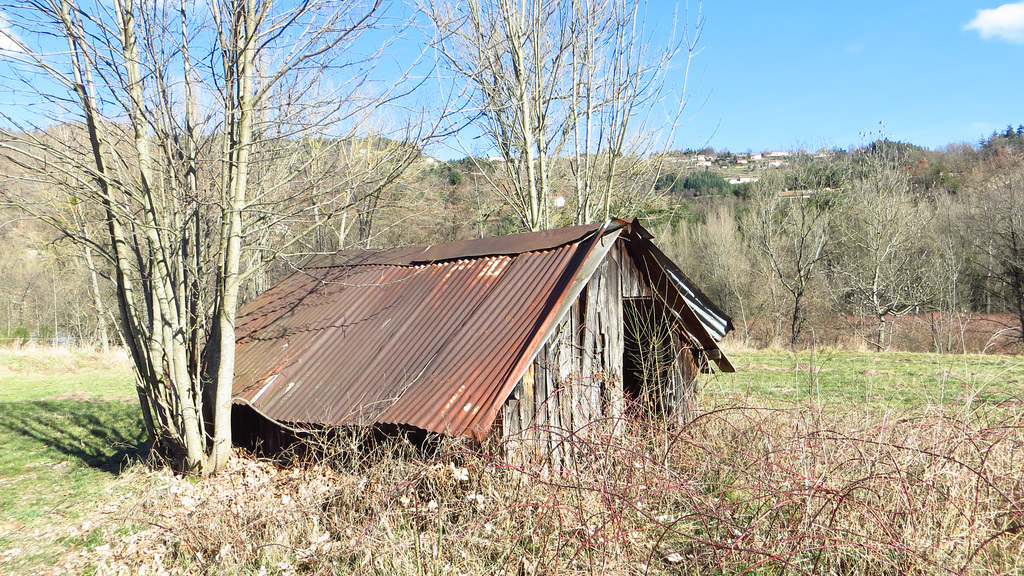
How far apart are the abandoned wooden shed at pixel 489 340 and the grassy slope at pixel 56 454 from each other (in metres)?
1.99

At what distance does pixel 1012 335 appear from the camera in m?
22.2

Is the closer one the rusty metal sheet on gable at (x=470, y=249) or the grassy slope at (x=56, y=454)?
the grassy slope at (x=56, y=454)

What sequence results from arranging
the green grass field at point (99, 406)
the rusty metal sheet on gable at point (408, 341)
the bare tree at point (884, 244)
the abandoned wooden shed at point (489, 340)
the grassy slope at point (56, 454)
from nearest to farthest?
the rusty metal sheet on gable at point (408, 341)
the abandoned wooden shed at point (489, 340)
the green grass field at point (99, 406)
the grassy slope at point (56, 454)
the bare tree at point (884, 244)

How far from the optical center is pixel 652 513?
4.40m

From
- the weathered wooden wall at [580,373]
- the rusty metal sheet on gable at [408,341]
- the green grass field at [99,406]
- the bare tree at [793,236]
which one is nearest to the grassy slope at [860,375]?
the green grass field at [99,406]

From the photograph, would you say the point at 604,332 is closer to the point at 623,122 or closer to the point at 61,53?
the point at 61,53

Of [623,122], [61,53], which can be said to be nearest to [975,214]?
[623,122]

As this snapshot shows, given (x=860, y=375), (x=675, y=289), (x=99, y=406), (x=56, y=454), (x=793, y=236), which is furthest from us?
(x=793, y=236)

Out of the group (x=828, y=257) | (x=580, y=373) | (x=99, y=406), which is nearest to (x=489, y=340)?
(x=580, y=373)

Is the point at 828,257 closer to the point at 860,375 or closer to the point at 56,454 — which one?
the point at 860,375

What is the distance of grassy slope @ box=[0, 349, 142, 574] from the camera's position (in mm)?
5949

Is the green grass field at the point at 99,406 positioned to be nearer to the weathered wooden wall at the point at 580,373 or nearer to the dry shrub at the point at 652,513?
the dry shrub at the point at 652,513

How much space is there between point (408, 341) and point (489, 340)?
1211mm

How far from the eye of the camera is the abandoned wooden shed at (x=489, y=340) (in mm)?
5535
